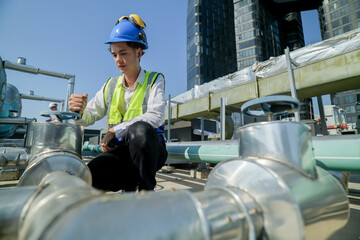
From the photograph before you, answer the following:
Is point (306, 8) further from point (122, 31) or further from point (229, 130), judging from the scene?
point (122, 31)

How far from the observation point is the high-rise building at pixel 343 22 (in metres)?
23.1

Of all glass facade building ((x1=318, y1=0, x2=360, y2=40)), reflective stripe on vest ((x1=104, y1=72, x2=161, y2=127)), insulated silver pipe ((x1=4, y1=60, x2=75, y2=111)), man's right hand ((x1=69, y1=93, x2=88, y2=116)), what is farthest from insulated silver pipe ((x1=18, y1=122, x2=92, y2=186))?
glass facade building ((x1=318, y1=0, x2=360, y2=40))

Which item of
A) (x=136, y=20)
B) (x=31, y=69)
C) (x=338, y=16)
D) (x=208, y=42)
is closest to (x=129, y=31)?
(x=136, y=20)

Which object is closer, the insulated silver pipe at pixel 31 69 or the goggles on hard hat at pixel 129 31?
the goggles on hard hat at pixel 129 31

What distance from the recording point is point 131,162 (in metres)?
1.29

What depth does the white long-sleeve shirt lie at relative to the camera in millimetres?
1201

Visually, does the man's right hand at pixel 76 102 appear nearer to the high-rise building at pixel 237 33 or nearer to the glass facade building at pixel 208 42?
the glass facade building at pixel 208 42

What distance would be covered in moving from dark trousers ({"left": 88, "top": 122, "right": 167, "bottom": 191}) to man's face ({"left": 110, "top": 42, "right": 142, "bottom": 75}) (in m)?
0.51

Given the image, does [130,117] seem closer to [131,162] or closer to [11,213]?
[131,162]

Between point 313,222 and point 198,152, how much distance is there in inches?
42.0

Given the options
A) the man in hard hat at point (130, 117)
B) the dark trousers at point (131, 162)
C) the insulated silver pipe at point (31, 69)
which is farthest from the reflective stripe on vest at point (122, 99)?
the insulated silver pipe at point (31, 69)

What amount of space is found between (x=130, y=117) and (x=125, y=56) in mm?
431

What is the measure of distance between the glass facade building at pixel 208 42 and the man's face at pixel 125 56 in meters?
20.9

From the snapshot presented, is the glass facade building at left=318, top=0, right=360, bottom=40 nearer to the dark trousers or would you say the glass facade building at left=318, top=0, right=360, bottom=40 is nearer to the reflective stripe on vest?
the reflective stripe on vest
